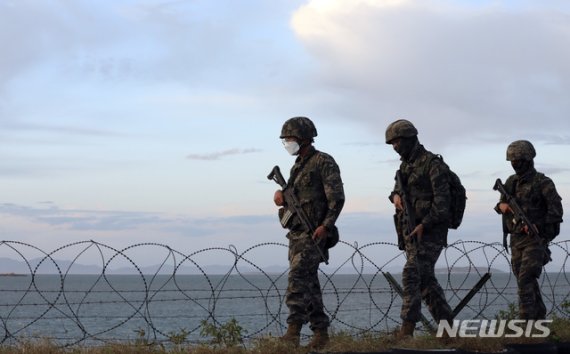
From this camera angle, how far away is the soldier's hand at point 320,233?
9547 millimetres

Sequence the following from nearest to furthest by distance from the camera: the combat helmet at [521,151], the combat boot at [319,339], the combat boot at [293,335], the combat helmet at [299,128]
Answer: the combat boot at [293,335], the combat boot at [319,339], the combat helmet at [299,128], the combat helmet at [521,151]

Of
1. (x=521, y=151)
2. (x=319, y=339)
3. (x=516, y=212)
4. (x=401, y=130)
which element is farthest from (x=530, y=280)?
(x=319, y=339)

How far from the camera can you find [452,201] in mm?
10281

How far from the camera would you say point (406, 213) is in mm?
10203

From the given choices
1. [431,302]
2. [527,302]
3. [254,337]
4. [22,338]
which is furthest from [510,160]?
[22,338]

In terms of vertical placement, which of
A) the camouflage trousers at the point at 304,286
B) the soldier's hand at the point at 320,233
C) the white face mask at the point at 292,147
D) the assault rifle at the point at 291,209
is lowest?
the camouflage trousers at the point at 304,286

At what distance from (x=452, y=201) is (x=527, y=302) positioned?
84.6 inches

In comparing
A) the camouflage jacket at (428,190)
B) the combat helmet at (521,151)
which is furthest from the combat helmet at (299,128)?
the combat helmet at (521,151)

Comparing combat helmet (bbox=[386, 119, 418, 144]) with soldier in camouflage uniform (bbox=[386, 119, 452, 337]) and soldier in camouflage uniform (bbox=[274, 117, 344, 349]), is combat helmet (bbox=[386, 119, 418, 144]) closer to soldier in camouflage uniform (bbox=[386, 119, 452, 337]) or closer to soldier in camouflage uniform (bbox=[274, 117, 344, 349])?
soldier in camouflage uniform (bbox=[386, 119, 452, 337])

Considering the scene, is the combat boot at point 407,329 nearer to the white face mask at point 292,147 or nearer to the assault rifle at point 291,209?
the assault rifle at point 291,209

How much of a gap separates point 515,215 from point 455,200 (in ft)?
5.67

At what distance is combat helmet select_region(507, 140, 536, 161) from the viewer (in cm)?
1166

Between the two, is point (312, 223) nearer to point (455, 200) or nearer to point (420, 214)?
point (420, 214)

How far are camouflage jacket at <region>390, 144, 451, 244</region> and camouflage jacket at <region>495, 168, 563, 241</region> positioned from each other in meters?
1.92
